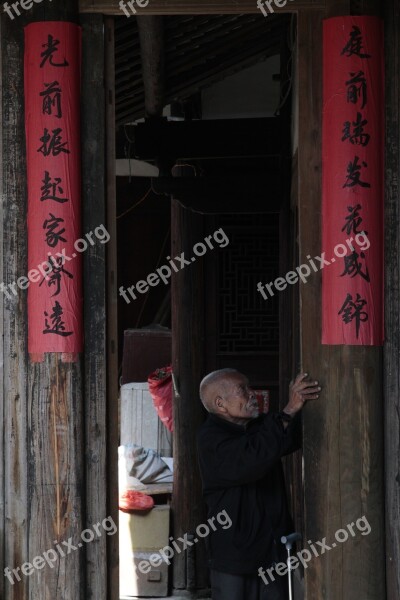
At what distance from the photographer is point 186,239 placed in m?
8.15

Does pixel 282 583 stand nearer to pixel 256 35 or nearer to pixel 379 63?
pixel 379 63

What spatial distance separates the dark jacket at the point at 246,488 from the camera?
443 centimetres

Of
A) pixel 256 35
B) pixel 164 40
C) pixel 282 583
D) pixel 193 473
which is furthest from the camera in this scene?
pixel 193 473

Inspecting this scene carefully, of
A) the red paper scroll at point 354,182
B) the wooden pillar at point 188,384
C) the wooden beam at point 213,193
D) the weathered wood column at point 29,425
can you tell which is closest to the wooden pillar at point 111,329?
the weathered wood column at point 29,425

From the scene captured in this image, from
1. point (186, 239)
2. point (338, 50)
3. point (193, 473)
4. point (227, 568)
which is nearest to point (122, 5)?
point (338, 50)

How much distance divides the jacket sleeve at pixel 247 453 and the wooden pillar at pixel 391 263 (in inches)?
20.6

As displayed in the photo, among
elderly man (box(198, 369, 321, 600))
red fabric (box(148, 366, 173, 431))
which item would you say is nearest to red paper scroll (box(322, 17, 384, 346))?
elderly man (box(198, 369, 321, 600))

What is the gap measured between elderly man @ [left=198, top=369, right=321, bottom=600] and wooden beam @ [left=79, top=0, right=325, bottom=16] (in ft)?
6.01

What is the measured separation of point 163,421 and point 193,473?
37.8 inches
